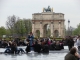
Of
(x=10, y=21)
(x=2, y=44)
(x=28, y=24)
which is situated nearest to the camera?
(x=2, y=44)

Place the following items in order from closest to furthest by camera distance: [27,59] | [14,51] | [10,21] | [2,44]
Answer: [27,59]
[14,51]
[2,44]
[10,21]

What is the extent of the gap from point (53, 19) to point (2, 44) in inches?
2872

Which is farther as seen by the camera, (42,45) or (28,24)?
(28,24)

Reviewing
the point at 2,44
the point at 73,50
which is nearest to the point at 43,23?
the point at 2,44

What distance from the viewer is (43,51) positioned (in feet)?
107

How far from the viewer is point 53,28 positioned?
126812 millimetres

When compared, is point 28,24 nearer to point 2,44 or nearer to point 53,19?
point 53,19

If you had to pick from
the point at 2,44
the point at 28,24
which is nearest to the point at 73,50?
the point at 2,44

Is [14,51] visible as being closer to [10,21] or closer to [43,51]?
[43,51]

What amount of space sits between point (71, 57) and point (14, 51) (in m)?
18.2

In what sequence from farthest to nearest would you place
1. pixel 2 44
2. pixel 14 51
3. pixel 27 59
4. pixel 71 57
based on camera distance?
1. pixel 2 44
2. pixel 14 51
3. pixel 27 59
4. pixel 71 57

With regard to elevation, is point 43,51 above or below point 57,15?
below

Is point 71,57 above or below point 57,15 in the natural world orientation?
below

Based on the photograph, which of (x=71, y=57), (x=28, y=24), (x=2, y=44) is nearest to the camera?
(x=71, y=57)
